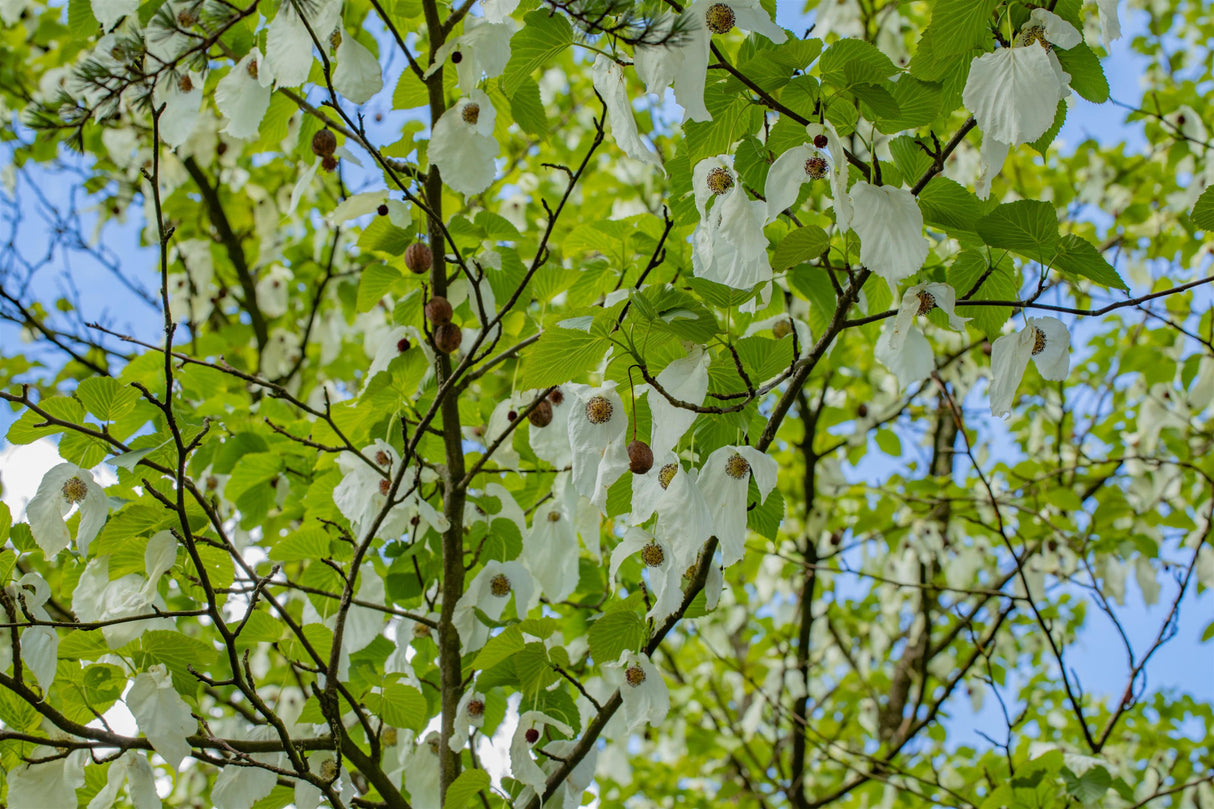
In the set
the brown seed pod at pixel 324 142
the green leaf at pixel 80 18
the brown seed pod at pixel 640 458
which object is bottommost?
the brown seed pod at pixel 640 458

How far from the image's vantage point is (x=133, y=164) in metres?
4.32

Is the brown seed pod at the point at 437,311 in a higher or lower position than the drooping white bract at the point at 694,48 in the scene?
higher

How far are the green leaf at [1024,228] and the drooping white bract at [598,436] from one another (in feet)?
1.75

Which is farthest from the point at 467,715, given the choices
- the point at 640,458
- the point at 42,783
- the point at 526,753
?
the point at 640,458

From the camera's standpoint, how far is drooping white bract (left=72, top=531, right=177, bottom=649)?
1.45m

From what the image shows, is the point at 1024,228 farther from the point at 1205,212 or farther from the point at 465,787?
the point at 465,787

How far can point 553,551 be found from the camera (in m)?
1.93

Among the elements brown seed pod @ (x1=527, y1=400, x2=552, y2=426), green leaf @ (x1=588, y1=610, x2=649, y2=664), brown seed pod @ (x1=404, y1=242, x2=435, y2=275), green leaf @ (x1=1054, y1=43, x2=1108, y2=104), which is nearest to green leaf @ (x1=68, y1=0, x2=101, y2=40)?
brown seed pod @ (x1=404, y1=242, x2=435, y2=275)

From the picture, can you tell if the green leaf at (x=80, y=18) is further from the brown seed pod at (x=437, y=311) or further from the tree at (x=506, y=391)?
the brown seed pod at (x=437, y=311)

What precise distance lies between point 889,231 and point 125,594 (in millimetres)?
1327

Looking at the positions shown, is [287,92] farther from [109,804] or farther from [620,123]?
[109,804]

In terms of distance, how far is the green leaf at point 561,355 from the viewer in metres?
1.23

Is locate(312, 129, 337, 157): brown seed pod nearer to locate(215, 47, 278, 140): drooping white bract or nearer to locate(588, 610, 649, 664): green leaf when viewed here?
locate(215, 47, 278, 140): drooping white bract

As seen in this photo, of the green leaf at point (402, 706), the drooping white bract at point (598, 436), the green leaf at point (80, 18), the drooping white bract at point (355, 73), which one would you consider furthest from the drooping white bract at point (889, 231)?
the green leaf at point (80, 18)
